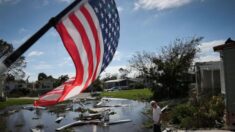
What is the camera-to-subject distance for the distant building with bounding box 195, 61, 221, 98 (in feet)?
88.5

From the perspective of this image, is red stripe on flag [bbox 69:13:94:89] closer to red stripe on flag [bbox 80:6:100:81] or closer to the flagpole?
red stripe on flag [bbox 80:6:100:81]

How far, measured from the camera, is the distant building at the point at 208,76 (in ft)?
88.5

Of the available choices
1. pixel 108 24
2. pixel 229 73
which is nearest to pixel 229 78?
pixel 229 73

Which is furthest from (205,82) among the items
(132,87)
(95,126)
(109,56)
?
(132,87)

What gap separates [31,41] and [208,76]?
26455mm

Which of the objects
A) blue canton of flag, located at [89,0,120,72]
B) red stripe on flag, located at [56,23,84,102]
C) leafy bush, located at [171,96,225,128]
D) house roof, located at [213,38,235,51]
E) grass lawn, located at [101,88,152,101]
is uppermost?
house roof, located at [213,38,235,51]

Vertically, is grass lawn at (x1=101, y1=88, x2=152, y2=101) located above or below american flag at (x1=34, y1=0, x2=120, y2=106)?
below

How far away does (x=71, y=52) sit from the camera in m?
4.87

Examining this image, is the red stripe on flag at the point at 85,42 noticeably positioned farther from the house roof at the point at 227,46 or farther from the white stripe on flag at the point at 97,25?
the house roof at the point at 227,46

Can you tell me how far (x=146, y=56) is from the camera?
47438 mm

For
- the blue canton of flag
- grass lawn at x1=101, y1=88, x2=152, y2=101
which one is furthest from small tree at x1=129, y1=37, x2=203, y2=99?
the blue canton of flag

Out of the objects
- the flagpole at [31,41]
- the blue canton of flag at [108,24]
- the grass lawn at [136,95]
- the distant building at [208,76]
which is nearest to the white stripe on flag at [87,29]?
the blue canton of flag at [108,24]

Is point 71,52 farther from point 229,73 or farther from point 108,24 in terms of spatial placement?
point 229,73

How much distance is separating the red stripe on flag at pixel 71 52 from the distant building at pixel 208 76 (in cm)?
2245
